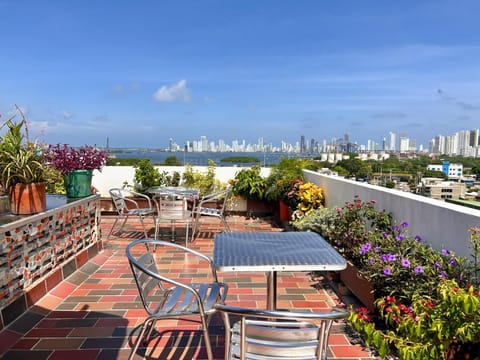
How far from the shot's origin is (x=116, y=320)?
2.64m

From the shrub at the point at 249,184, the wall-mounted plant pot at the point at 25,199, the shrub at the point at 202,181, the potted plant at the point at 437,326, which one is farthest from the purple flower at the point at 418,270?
the shrub at the point at 202,181

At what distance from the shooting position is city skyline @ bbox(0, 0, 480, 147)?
925 cm

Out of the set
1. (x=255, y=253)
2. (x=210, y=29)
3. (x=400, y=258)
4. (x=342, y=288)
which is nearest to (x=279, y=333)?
(x=255, y=253)

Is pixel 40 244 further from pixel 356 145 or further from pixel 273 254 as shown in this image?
pixel 356 145

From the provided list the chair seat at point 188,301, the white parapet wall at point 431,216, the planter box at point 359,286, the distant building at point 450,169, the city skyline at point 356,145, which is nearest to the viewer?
the chair seat at point 188,301

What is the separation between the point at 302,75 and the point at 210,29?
7.55 m

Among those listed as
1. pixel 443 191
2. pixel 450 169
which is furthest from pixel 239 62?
pixel 443 191

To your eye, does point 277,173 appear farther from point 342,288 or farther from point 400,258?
point 400,258

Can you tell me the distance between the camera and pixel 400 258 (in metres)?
2.40

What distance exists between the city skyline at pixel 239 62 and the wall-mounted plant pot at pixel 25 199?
1.76 feet

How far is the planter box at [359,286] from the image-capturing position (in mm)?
2638

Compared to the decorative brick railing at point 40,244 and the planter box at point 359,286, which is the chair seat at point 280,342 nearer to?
the planter box at point 359,286

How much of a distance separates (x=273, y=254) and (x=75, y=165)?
2981mm

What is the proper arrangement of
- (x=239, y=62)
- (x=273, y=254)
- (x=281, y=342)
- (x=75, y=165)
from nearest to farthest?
1. (x=281, y=342)
2. (x=273, y=254)
3. (x=75, y=165)
4. (x=239, y=62)
